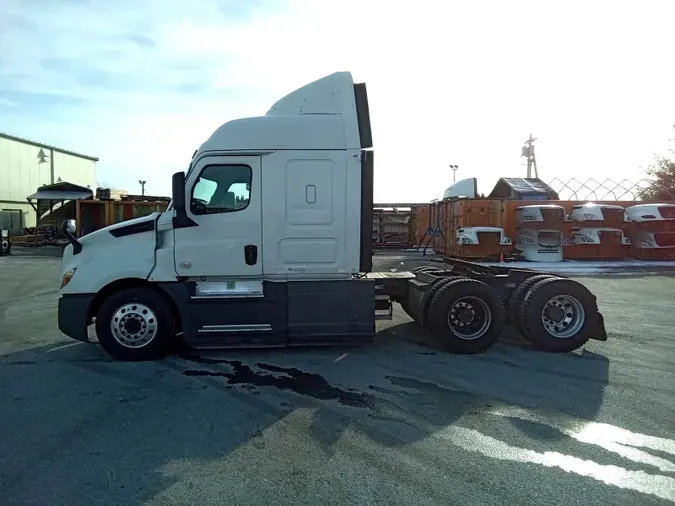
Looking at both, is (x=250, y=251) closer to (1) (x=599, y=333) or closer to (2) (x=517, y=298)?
(2) (x=517, y=298)

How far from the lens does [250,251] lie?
6.43 metres

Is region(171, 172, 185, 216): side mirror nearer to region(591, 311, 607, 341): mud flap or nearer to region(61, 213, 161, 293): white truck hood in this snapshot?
region(61, 213, 161, 293): white truck hood

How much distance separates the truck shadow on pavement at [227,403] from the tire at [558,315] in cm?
22

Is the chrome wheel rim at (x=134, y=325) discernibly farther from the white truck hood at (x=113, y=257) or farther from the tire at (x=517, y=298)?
the tire at (x=517, y=298)

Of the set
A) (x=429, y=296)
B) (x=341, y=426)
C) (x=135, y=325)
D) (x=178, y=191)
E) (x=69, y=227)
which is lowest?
(x=341, y=426)

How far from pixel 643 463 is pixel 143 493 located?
3639 mm

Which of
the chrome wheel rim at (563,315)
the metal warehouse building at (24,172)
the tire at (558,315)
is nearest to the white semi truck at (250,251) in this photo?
the tire at (558,315)

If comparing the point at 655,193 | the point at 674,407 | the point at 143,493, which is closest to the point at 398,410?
the point at 143,493

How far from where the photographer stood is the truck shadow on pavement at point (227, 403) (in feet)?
11.8

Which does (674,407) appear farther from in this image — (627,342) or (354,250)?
(354,250)

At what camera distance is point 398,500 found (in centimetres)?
314

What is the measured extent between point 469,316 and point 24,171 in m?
46.4

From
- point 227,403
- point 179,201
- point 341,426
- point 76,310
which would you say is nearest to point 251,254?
point 179,201

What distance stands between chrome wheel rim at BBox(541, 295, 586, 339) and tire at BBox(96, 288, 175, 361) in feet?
17.3
